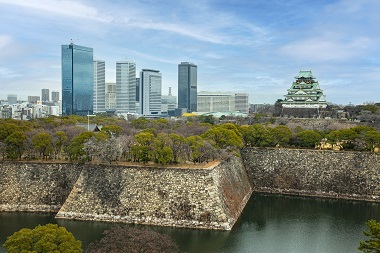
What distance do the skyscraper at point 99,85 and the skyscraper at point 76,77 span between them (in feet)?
69.5

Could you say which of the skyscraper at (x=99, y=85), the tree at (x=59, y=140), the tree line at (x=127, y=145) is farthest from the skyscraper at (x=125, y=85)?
the tree at (x=59, y=140)

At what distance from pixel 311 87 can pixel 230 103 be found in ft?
210

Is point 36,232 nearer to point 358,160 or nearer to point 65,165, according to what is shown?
point 65,165

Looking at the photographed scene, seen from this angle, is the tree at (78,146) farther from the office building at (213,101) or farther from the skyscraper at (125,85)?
the skyscraper at (125,85)

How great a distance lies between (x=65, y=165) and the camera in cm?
2312

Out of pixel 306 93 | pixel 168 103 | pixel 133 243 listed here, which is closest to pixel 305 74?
pixel 306 93

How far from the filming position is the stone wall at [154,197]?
19.7 m

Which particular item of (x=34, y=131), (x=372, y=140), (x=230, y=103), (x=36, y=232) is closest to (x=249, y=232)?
(x=36, y=232)

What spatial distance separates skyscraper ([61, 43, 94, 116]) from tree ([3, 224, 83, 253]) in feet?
265

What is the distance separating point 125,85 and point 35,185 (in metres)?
97.4

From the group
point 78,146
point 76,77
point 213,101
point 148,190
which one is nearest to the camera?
point 148,190

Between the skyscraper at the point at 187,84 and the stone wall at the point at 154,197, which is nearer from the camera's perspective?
the stone wall at the point at 154,197

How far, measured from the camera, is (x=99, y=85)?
118 m

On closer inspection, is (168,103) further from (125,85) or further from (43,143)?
(43,143)
